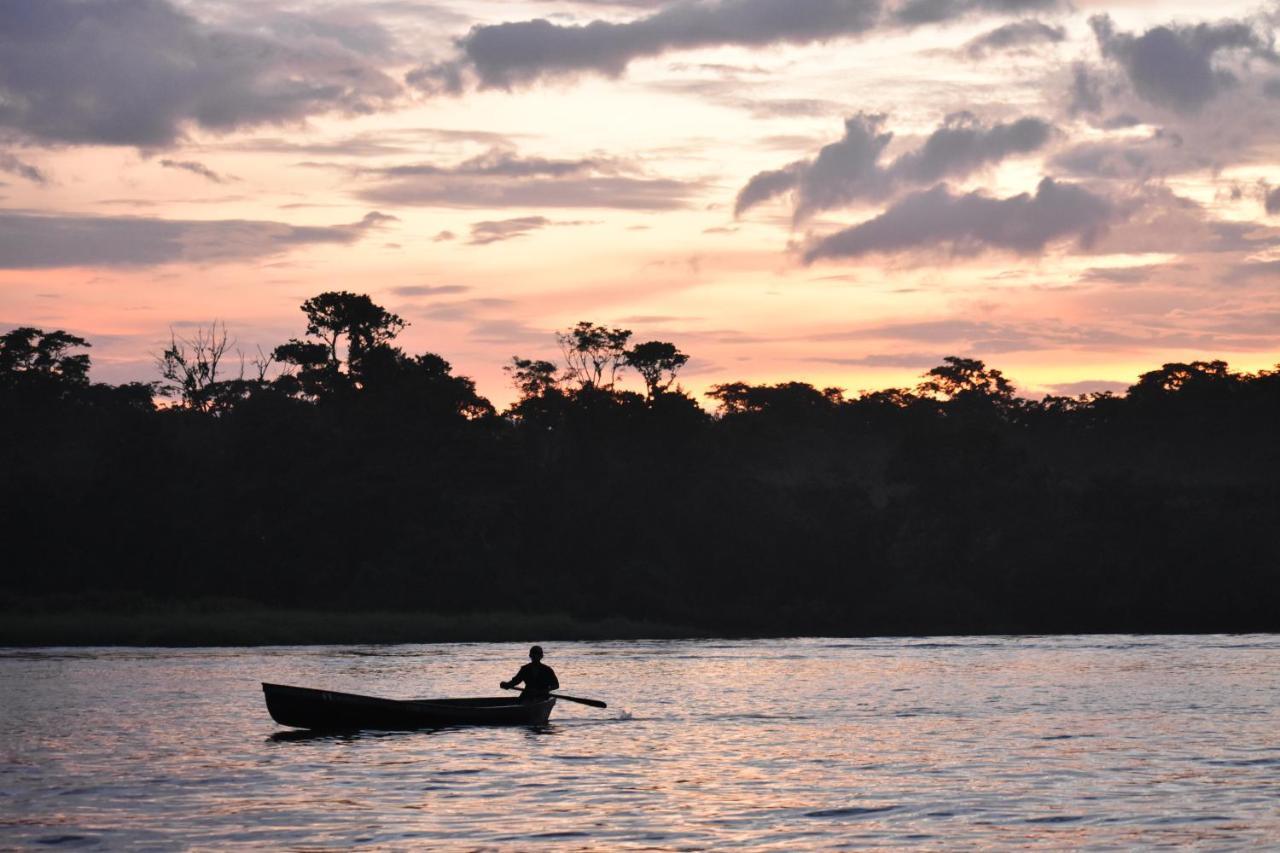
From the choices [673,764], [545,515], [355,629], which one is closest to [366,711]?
[673,764]

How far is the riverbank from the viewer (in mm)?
→ 68625

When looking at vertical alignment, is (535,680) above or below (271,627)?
below

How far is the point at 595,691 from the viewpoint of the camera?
46094 mm

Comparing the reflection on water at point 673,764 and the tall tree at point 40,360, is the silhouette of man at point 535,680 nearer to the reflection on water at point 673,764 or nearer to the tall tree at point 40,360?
the reflection on water at point 673,764

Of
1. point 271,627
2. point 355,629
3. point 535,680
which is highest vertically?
point 271,627

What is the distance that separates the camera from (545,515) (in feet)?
318

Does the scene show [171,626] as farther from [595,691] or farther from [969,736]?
[969,736]

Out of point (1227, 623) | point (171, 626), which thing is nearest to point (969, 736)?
point (171, 626)

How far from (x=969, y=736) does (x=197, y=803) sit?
55.7 ft

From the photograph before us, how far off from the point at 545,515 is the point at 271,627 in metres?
26.5

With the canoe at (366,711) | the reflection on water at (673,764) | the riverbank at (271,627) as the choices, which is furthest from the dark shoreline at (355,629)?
the canoe at (366,711)

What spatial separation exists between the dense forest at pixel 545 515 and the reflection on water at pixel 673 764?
33.6m

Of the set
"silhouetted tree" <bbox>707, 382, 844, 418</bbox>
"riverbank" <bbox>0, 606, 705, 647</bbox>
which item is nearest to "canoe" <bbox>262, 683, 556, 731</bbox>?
"riverbank" <bbox>0, 606, 705, 647</bbox>

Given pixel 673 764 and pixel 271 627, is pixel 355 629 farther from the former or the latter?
pixel 673 764
